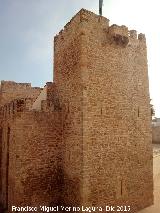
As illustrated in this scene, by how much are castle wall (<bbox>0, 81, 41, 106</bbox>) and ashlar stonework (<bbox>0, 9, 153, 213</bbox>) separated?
6.44m

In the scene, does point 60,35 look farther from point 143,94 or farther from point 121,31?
point 143,94

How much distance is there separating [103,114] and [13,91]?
10257mm

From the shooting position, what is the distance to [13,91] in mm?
18047

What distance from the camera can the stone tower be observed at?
373 inches

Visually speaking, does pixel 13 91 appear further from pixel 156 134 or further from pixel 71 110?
pixel 156 134

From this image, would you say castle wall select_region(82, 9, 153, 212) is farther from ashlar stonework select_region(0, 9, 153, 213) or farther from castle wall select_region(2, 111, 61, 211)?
castle wall select_region(2, 111, 61, 211)

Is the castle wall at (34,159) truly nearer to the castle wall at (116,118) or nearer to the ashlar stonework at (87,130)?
the ashlar stonework at (87,130)

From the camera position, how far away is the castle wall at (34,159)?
9922 mm

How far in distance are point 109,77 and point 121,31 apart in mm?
2121

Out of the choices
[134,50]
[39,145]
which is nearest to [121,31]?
[134,50]

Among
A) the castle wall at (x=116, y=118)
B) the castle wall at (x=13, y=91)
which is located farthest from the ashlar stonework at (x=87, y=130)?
the castle wall at (x=13, y=91)

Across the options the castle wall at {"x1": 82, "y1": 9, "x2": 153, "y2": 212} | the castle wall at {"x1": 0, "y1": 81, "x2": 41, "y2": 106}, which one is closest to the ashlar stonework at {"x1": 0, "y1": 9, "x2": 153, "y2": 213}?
the castle wall at {"x1": 82, "y1": 9, "x2": 153, "y2": 212}

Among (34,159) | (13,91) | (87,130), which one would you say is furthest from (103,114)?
(13,91)

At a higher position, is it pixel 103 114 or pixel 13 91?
pixel 13 91
